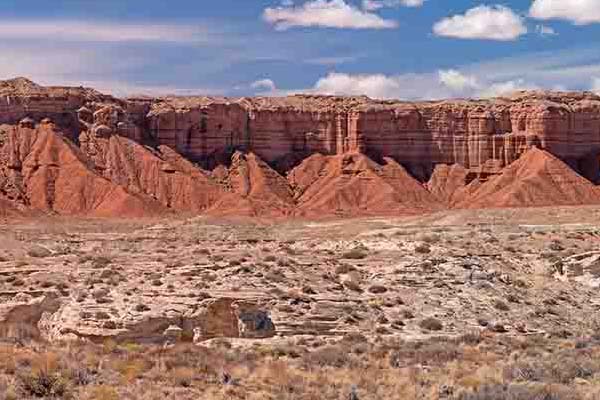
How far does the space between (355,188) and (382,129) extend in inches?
510

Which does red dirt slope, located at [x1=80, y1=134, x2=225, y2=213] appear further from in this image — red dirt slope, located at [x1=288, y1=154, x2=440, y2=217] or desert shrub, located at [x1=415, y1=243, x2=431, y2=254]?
desert shrub, located at [x1=415, y1=243, x2=431, y2=254]

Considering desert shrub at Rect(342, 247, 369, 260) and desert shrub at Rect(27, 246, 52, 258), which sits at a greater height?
desert shrub at Rect(342, 247, 369, 260)

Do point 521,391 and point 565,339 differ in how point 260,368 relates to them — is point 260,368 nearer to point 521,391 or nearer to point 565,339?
point 521,391

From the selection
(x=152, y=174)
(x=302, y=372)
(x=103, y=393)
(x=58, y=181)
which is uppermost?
(x=152, y=174)

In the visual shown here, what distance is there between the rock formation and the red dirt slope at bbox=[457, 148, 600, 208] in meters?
0.32

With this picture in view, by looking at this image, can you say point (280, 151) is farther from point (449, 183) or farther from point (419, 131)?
point (449, 183)

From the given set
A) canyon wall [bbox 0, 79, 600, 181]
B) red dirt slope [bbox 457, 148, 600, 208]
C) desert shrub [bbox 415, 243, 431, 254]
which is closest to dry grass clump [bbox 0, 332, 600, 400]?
desert shrub [bbox 415, 243, 431, 254]

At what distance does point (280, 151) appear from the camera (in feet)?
410

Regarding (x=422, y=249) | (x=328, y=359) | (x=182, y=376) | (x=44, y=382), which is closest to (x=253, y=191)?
(x=422, y=249)

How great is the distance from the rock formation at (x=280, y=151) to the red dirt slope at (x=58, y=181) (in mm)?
157

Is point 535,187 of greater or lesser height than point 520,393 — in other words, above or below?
below

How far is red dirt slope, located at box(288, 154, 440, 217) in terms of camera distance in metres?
111

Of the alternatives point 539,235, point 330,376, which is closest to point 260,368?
point 330,376

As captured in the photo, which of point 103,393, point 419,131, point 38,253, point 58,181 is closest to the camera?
point 103,393
